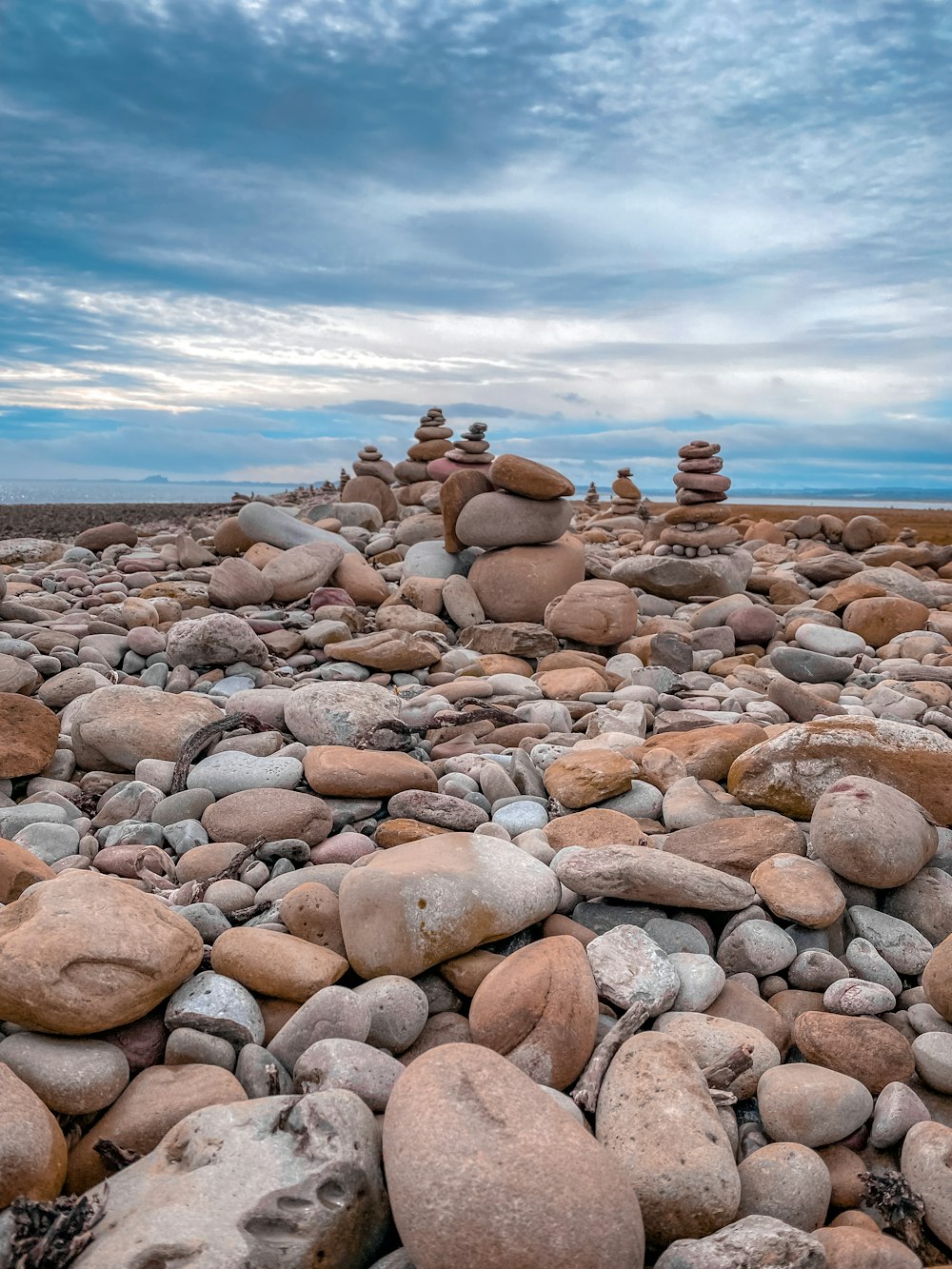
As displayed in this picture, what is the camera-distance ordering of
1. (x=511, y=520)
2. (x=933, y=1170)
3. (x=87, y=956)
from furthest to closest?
1. (x=511, y=520)
2. (x=87, y=956)
3. (x=933, y=1170)

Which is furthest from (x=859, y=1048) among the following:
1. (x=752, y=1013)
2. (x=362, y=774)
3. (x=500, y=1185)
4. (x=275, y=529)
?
(x=275, y=529)

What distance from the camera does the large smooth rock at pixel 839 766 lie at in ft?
16.1

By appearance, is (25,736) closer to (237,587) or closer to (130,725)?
(130,725)

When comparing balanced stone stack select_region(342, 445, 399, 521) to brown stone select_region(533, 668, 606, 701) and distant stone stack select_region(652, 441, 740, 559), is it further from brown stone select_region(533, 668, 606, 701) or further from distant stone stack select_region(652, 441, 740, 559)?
brown stone select_region(533, 668, 606, 701)

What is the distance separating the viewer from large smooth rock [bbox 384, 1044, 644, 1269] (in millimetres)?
2248

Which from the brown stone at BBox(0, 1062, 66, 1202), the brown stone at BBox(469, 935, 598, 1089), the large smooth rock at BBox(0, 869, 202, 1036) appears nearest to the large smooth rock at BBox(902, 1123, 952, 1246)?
the brown stone at BBox(469, 935, 598, 1089)

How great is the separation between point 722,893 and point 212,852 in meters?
2.36

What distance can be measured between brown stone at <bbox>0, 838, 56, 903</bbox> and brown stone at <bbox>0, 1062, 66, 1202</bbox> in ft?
3.76

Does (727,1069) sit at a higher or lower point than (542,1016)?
lower

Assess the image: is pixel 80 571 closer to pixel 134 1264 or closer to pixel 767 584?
pixel 767 584

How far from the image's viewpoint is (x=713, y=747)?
18.3 feet

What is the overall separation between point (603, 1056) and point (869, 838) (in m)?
1.71

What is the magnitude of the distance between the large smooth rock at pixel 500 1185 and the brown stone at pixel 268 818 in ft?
6.95

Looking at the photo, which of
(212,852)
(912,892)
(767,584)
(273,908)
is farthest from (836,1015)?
(767,584)
